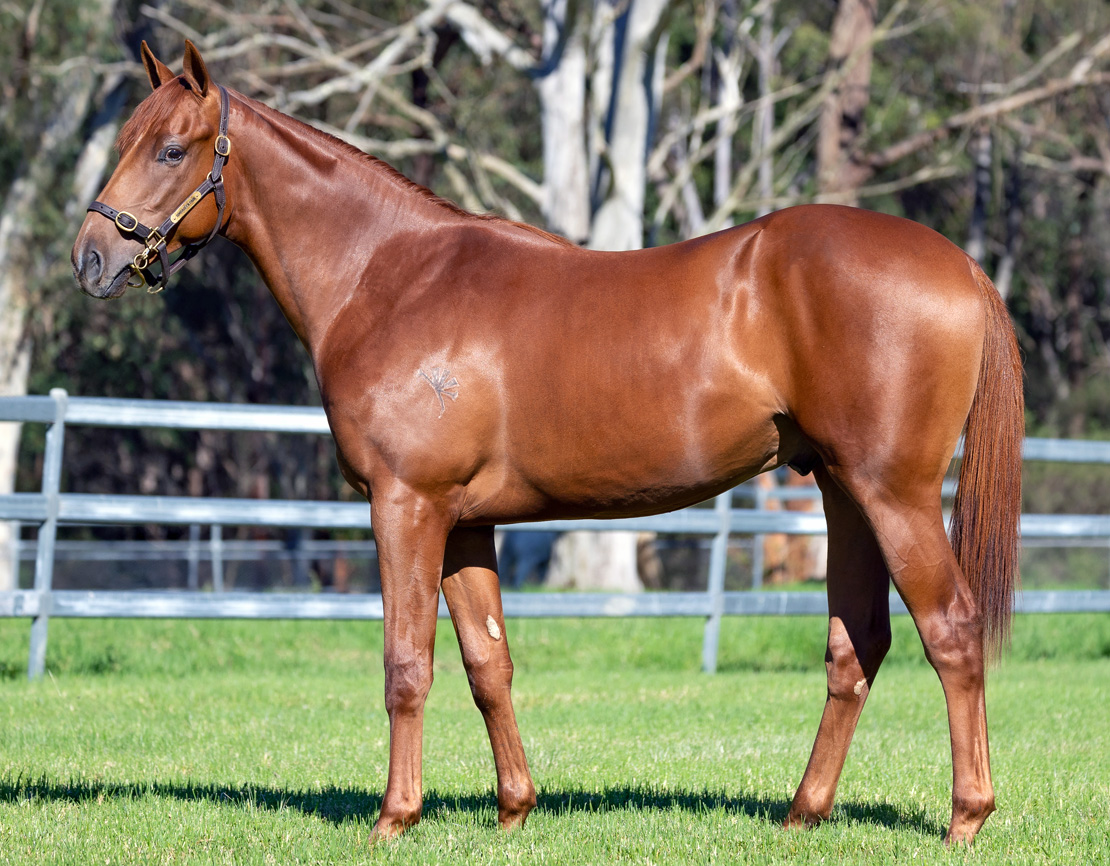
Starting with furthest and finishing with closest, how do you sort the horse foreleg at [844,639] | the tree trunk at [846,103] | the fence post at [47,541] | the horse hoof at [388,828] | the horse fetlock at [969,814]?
the tree trunk at [846,103] → the fence post at [47,541] → the horse foreleg at [844,639] → the horse hoof at [388,828] → the horse fetlock at [969,814]

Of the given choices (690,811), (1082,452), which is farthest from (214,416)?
(1082,452)

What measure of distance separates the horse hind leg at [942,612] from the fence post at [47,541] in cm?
477

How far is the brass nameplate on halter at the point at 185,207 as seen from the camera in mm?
4047

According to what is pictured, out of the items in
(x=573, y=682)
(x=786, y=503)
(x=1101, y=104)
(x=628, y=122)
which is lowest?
(x=573, y=682)

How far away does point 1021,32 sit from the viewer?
25094 millimetres

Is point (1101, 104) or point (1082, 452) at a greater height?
point (1101, 104)

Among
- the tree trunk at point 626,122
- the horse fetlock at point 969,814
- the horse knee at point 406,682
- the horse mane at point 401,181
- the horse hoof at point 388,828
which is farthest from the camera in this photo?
the tree trunk at point 626,122

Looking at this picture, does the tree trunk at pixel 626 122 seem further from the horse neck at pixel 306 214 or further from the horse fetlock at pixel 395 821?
the horse fetlock at pixel 395 821

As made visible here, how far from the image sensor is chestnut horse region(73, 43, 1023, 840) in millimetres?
3713

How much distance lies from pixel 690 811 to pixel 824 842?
23.5 inches

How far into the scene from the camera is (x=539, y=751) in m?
5.30

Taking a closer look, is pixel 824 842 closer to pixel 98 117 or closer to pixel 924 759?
pixel 924 759

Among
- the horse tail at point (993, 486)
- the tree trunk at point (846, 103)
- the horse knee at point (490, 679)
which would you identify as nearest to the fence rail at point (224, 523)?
the horse knee at point (490, 679)

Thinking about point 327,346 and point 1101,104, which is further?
point 1101,104
